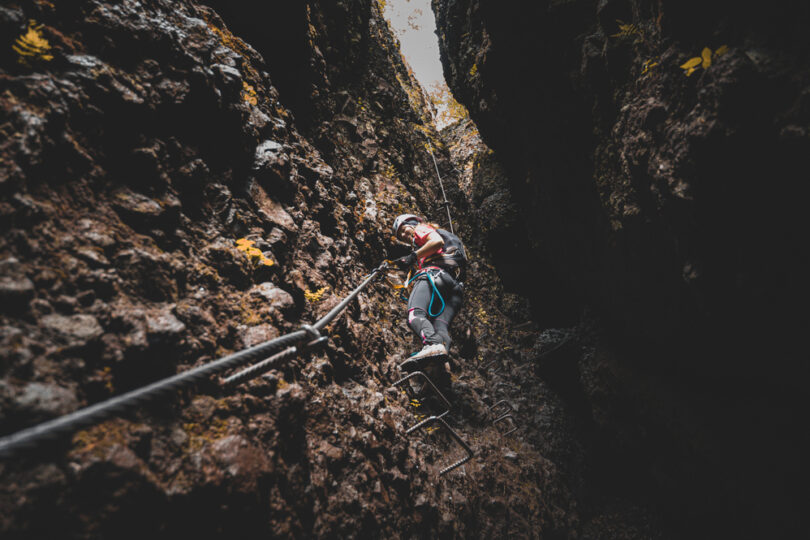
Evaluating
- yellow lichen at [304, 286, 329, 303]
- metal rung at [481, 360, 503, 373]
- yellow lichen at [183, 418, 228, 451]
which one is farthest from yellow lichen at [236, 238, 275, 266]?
metal rung at [481, 360, 503, 373]

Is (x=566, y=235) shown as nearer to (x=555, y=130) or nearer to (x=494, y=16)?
(x=555, y=130)

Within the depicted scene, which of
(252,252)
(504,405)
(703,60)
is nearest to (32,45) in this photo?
(252,252)

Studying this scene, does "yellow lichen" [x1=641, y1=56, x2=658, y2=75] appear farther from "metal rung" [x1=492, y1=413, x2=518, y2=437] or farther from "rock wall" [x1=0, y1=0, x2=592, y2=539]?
"metal rung" [x1=492, y1=413, x2=518, y2=437]

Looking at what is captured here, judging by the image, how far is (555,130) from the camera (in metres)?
4.50

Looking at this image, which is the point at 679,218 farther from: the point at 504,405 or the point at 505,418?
the point at 504,405

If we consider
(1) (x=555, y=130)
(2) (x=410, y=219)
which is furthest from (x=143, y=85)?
(1) (x=555, y=130)

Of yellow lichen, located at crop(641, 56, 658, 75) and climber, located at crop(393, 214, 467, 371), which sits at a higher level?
yellow lichen, located at crop(641, 56, 658, 75)

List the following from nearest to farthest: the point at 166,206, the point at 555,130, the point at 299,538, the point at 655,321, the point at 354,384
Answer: the point at 299,538 → the point at 166,206 → the point at 354,384 → the point at 655,321 → the point at 555,130

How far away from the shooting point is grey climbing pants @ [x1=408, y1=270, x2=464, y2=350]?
3.91 m

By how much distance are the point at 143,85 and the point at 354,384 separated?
109 inches

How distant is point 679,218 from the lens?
2572mm

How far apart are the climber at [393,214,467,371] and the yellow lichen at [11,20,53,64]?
352 centimetres

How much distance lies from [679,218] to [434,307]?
2717 millimetres

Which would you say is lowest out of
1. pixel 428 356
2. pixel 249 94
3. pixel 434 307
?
pixel 428 356
